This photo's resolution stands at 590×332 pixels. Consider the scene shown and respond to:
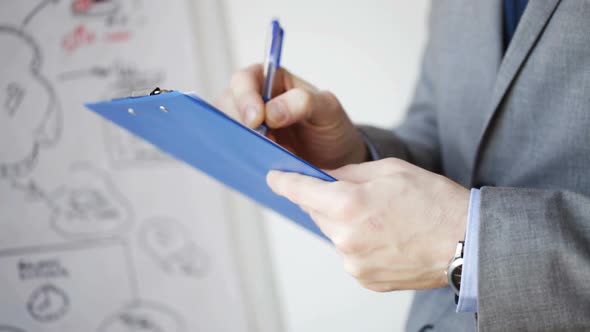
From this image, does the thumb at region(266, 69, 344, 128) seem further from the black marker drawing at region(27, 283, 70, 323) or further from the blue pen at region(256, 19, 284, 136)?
the black marker drawing at region(27, 283, 70, 323)

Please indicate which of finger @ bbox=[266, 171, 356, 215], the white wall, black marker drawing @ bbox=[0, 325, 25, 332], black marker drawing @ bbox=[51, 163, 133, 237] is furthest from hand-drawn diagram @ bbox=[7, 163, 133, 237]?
finger @ bbox=[266, 171, 356, 215]

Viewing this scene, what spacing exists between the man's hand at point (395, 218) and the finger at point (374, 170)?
0.4 inches

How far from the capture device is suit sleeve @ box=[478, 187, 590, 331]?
0.44 m

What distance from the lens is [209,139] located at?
53 centimetres

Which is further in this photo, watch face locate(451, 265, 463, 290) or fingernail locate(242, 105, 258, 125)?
fingernail locate(242, 105, 258, 125)

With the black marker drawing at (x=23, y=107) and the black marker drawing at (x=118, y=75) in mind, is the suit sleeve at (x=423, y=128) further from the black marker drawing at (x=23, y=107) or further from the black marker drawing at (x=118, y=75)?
the black marker drawing at (x=23, y=107)

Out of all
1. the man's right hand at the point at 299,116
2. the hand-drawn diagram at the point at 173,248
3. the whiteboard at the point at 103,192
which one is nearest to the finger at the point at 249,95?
the man's right hand at the point at 299,116

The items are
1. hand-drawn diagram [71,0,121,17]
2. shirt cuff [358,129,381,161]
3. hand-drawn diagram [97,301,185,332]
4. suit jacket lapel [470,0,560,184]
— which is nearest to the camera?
suit jacket lapel [470,0,560,184]

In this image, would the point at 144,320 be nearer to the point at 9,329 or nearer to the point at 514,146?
the point at 9,329

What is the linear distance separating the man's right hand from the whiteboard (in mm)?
412

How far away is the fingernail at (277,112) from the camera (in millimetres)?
621

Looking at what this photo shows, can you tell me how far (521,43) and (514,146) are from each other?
0.12 meters

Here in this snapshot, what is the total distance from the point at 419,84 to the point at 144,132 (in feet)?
1.62

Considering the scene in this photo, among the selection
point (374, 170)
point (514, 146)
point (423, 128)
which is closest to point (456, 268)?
point (374, 170)
